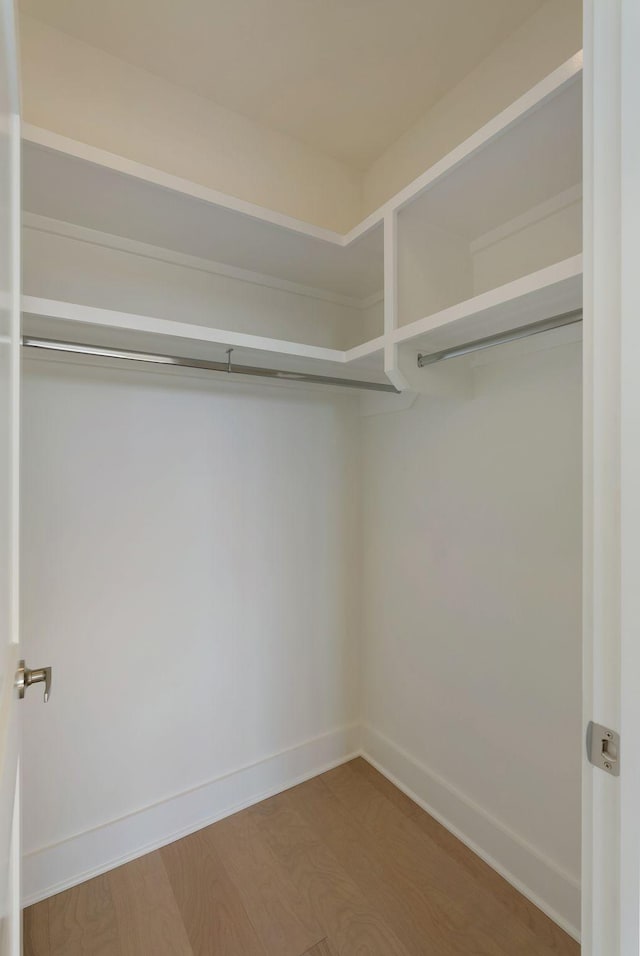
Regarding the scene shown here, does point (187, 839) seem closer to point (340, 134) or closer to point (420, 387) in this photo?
point (420, 387)

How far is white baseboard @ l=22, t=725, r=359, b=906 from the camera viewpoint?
1.50 meters

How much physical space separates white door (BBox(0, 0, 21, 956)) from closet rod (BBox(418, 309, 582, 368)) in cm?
109

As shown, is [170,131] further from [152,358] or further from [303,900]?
[303,900]

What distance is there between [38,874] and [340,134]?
286 cm

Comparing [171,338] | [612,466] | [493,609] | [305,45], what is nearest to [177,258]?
[171,338]

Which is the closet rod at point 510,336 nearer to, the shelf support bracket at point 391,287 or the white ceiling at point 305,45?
Answer: the shelf support bracket at point 391,287

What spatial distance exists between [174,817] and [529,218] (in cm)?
243

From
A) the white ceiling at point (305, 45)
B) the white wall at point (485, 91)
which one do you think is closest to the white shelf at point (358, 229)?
the white wall at point (485, 91)

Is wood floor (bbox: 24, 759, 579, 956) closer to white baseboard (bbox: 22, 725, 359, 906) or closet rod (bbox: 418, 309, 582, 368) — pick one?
white baseboard (bbox: 22, 725, 359, 906)

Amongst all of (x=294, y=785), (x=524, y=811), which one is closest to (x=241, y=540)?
(x=294, y=785)

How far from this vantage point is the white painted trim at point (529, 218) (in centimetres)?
133

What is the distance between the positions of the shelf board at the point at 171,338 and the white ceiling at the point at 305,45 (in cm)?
89

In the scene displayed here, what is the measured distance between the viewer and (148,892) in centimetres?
149

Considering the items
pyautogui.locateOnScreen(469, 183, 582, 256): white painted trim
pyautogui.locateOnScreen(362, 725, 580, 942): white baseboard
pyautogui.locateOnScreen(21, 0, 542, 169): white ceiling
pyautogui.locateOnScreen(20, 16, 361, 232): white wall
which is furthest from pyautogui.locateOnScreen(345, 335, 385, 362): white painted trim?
pyautogui.locateOnScreen(362, 725, 580, 942): white baseboard
